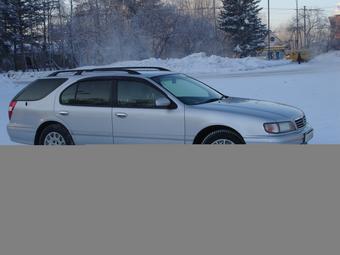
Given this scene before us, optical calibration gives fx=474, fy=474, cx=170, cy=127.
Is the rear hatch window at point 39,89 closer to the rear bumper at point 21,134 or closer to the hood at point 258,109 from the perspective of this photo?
the rear bumper at point 21,134

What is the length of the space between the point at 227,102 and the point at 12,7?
50.7 meters

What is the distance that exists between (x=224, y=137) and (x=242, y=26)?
57840mm

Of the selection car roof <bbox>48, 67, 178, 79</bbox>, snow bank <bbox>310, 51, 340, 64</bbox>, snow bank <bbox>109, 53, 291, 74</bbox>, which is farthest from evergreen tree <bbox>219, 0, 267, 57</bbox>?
car roof <bbox>48, 67, 178, 79</bbox>

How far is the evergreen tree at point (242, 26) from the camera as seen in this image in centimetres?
6156

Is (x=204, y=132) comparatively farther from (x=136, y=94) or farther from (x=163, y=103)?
(x=136, y=94)

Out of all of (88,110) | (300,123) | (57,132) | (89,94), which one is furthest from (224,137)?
(57,132)

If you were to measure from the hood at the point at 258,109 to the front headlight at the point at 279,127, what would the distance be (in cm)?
7

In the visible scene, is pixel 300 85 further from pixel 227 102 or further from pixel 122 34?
pixel 122 34

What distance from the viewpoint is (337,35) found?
68.6 m

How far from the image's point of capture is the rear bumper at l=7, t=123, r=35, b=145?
789 cm

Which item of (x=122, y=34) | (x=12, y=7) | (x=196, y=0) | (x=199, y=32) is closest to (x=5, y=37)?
(x=12, y=7)

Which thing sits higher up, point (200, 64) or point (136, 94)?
point (200, 64)

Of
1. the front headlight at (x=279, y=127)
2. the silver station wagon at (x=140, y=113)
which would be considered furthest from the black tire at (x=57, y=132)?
the front headlight at (x=279, y=127)

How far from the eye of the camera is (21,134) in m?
8.02
